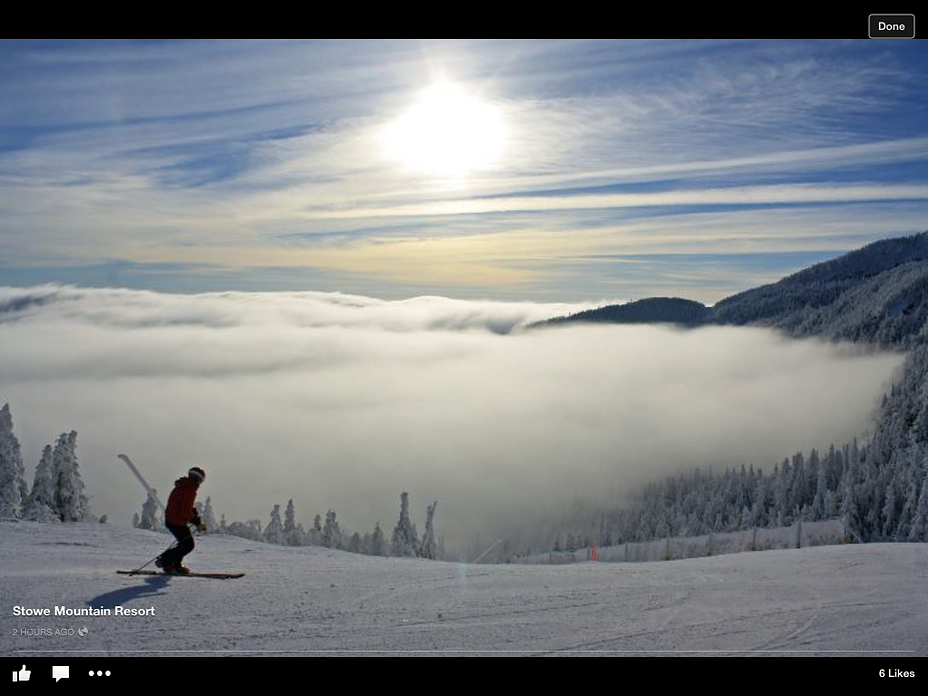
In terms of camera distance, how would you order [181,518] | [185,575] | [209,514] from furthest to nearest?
[209,514] < [181,518] < [185,575]

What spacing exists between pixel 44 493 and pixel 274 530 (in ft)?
57.7

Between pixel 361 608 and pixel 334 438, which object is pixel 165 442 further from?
pixel 361 608

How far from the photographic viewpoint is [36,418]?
12144 centimetres

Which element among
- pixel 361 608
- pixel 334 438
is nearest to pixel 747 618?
pixel 361 608

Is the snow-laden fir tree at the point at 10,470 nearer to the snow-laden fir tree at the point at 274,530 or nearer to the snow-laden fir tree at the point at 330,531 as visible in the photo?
the snow-laden fir tree at the point at 274,530

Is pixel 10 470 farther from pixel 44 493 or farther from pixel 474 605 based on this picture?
pixel 474 605

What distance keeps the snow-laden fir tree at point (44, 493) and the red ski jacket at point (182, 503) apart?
5.52 meters

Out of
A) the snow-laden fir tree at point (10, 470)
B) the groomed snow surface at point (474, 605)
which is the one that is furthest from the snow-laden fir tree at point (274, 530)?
the groomed snow surface at point (474, 605)

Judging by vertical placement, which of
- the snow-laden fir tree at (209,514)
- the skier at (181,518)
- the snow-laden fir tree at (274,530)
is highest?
the skier at (181,518)

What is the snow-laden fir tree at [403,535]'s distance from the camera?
25.3 m

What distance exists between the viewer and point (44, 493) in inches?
554

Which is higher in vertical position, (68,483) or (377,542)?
(68,483)
